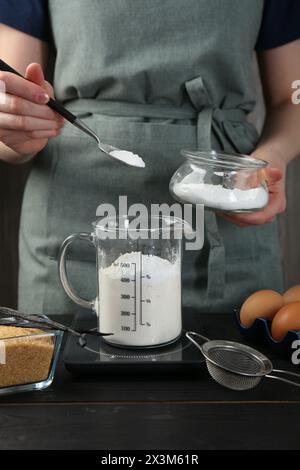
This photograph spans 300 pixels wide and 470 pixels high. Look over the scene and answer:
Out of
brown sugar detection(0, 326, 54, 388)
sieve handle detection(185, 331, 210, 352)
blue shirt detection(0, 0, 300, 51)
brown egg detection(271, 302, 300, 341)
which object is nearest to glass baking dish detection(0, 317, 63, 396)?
brown sugar detection(0, 326, 54, 388)

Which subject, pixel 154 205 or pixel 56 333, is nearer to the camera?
pixel 56 333

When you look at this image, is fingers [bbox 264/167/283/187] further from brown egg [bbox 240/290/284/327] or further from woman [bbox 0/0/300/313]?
brown egg [bbox 240/290/284/327]

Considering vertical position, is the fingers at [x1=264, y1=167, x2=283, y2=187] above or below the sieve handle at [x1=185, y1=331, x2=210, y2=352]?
above

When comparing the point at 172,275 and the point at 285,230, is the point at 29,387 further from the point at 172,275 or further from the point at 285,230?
the point at 285,230

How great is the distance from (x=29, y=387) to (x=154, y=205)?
0.42 m

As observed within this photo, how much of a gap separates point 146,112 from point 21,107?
26 centimetres

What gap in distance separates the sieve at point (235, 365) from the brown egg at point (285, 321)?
50 mm

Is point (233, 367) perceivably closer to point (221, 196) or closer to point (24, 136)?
point (221, 196)

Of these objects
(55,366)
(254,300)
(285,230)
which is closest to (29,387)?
(55,366)

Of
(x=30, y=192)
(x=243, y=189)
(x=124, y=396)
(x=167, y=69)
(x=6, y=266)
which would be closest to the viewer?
(x=124, y=396)

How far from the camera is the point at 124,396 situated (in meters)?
0.58

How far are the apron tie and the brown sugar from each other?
14.6 inches

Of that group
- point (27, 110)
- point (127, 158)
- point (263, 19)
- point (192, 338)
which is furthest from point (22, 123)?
point (263, 19)

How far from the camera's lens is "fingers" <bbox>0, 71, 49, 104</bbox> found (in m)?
0.68
